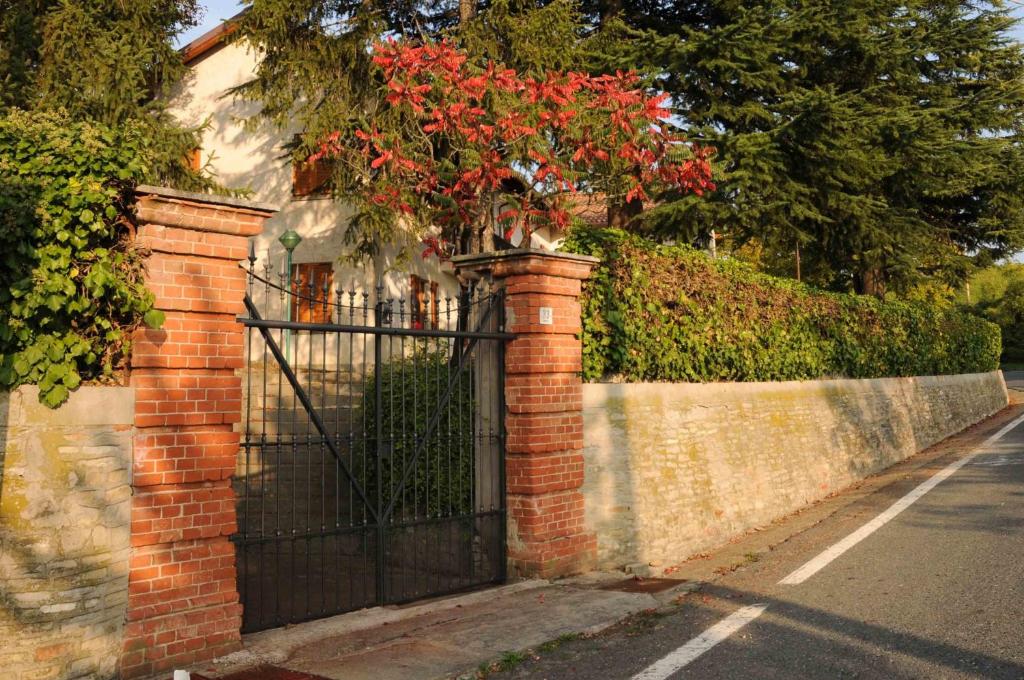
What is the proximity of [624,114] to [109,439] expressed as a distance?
8.79 meters

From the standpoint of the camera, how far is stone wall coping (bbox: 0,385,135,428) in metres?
4.68

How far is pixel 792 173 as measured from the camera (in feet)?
50.4

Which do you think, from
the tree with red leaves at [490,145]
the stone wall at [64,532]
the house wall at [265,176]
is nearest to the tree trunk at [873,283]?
the tree with red leaves at [490,145]

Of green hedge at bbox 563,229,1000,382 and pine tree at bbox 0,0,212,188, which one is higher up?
pine tree at bbox 0,0,212,188

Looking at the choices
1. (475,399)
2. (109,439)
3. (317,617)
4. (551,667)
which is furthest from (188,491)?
(475,399)

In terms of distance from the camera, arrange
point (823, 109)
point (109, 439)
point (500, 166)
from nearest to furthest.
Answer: point (109, 439), point (500, 166), point (823, 109)

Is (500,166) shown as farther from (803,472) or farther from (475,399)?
(803,472)

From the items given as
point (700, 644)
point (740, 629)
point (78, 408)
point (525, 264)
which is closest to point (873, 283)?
point (525, 264)

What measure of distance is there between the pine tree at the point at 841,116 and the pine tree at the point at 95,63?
8.81 metres

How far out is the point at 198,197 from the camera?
543 cm

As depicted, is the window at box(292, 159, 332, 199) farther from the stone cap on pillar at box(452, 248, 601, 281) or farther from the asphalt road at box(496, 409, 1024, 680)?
the asphalt road at box(496, 409, 1024, 680)

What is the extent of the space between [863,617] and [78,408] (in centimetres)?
528

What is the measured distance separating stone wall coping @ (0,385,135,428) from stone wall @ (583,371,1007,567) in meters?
4.61

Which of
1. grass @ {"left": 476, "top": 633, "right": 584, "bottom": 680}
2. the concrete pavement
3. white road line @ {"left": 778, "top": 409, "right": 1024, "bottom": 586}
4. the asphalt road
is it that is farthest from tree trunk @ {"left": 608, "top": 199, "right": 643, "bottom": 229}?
grass @ {"left": 476, "top": 633, "right": 584, "bottom": 680}
